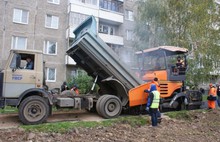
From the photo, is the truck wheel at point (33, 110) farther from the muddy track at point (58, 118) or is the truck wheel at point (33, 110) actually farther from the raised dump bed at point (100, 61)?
the raised dump bed at point (100, 61)

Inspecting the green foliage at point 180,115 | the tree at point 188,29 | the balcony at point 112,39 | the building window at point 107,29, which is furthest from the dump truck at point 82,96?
the building window at point 107,29

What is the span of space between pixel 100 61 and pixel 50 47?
1579cm

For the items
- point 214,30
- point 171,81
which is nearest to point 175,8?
point 214,30

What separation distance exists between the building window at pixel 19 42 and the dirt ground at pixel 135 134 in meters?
16.5

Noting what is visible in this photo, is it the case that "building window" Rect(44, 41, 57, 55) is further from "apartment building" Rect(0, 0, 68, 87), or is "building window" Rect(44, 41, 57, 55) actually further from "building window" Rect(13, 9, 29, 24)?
"building window" Rect(13, 9, 29, 24)

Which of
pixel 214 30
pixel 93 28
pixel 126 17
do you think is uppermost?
pixel 126 17

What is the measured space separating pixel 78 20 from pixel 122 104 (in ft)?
51.4

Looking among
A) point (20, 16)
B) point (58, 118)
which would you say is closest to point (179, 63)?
point (58, 118)

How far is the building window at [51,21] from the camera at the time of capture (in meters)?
22.8

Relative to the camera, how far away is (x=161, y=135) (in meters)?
6.38

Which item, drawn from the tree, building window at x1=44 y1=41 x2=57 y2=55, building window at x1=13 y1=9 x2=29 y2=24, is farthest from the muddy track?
building window at x1=13 y1=9 x2=29 y2=24

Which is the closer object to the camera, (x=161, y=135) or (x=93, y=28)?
(x=161, y=135)

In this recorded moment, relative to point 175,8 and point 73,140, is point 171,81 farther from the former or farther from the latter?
point 175,8

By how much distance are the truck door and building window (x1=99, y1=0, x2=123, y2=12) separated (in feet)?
63.9
